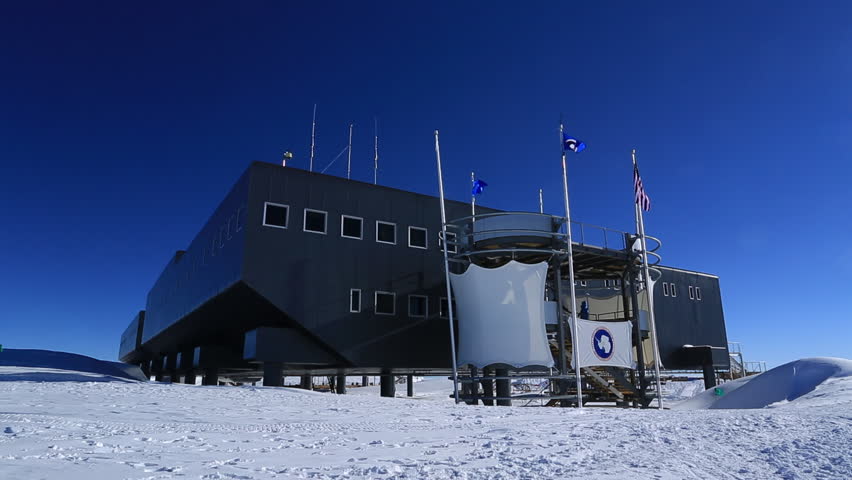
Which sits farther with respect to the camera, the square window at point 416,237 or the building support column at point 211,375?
the building support column at point 211,375

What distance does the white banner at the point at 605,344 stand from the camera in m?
27.5

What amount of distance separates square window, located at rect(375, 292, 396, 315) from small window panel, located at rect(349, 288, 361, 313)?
1.03m

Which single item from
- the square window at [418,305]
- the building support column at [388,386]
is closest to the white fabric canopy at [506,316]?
the square window at [418,305]

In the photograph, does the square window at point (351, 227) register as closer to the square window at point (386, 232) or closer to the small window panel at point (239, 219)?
the square window at point (386, 232)

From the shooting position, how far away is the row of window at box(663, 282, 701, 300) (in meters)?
44.2

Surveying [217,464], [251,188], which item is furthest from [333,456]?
[251,188]

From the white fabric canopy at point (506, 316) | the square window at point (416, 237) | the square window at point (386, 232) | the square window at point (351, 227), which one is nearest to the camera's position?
the white fabric canopy at point (506, 316)

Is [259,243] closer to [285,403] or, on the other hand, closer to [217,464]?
[285,403]

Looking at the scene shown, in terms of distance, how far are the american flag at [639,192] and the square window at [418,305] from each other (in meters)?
12.3

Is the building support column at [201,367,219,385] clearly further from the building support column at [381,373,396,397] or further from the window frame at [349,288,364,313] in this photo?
the window frame at [349,288,364,313]

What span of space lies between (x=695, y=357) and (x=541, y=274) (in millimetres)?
23429

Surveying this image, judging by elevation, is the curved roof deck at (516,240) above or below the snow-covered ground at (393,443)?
above

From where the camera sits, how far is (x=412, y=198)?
107 feet

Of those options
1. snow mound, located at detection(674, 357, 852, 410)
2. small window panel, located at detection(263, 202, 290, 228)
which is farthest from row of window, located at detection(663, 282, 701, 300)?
small window panel, located at detection(263, 202, 290, 228)
